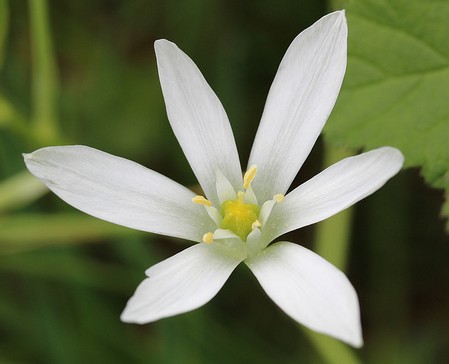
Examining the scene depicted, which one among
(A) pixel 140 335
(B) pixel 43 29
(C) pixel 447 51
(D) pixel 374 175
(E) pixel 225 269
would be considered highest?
(C) pixel 447 51

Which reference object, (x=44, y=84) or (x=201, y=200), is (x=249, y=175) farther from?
(x=44, y=84)

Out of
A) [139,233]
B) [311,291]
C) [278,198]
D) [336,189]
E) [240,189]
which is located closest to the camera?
[311,291]

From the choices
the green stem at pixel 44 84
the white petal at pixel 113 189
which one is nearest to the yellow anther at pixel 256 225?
the white petal at pixel 113 189

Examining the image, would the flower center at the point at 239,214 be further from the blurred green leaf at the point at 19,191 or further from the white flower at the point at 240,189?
the blurred green leaf at the point at 19,191

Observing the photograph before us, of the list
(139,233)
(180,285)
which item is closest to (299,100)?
(180,285)

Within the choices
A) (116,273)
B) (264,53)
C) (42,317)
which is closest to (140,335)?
(116,273)

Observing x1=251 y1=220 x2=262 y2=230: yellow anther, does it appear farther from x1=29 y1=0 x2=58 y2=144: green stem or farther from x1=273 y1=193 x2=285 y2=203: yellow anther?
x1=29 y1=0 x2=58 y2=144: green stem

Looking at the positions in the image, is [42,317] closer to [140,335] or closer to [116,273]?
[116,273]
